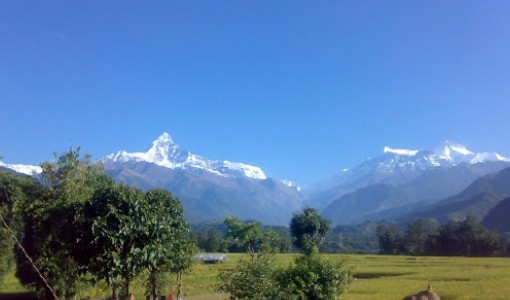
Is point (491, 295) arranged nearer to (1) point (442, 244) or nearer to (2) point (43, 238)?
(2) point (43, 238)

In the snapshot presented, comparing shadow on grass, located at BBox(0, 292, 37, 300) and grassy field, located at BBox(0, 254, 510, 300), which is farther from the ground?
grassy field, located at BBox(0, 254, 510, 300)

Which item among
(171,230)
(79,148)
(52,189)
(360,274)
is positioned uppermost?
(79,148)

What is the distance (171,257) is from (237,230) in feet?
274

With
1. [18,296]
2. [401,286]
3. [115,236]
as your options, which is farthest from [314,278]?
[18,296]

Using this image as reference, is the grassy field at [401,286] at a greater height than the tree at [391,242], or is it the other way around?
the tree at [391,242]

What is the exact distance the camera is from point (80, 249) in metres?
14.5

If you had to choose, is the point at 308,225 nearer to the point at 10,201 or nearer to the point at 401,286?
the point at 401,286

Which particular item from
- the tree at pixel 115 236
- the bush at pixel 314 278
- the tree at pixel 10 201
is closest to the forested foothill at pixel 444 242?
the tree at pixel 10 201

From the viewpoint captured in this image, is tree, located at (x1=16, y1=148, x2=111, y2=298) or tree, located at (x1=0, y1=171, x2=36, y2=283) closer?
tree, located at (x1=16, y1=148, x2=111, y2=298)

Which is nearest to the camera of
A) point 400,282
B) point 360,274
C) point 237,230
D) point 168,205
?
point 168,205

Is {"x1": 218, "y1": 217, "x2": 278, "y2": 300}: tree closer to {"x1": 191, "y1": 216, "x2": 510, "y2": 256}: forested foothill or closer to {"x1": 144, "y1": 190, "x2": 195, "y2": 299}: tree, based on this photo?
{"x1": 144, "y1": 190, "x2": 195, "y2": 299}: tree

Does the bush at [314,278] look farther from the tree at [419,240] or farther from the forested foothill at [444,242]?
the tree at [419,240]

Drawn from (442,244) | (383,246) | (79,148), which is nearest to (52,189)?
(79,148)

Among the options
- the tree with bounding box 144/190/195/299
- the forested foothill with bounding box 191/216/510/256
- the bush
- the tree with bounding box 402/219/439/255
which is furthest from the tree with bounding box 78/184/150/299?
the tree with bounding box 402/219/439/255
